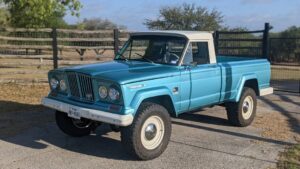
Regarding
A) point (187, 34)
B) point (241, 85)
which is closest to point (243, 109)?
point (241, 85)

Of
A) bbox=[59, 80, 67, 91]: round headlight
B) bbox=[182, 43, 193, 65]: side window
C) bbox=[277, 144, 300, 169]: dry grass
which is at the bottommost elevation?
bbox=[277, 144, 300, 169]: dry grass

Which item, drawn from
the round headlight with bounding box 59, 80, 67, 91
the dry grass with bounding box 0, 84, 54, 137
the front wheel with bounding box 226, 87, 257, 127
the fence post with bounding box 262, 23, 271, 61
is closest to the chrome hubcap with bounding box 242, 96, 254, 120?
the front wheel with bounding box 226, 87, 257, 127

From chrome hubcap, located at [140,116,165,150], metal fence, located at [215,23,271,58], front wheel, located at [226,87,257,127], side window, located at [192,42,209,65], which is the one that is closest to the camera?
chrome hubcap, located at [140,116,165,150]

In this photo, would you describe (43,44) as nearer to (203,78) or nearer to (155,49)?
(155,49)

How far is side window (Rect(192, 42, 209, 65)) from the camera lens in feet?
24.9

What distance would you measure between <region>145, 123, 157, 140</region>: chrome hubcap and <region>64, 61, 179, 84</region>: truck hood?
70cm

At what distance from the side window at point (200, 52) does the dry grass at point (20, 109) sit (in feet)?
10.7

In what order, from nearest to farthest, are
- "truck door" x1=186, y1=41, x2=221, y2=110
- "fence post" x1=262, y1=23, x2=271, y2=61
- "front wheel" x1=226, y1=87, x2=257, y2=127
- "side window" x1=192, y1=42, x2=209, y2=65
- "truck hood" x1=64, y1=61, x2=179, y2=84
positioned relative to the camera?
"truck hood" x1=64, y1=61, x2=179, y2=84
"truck door" x1=186, y1=41, x2=221, y2=110
"side window" x1=192, y1=42, x2=209, y2=65
"front wheel" x1=226, y1=87, x2=257, y2=127
"fence post" x1=262, y1=23, x2=271, y2=61

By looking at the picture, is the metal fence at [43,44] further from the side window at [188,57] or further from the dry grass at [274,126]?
the side window at [188,57]

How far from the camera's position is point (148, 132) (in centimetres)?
632

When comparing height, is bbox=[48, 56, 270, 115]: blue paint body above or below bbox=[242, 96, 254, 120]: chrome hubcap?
above

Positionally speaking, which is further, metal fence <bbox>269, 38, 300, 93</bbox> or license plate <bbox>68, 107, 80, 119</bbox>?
metal fence <bbox>269, 38, 300, 93</bbox>

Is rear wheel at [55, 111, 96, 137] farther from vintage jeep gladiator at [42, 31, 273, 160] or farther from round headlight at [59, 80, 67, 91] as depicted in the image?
round headlight at [59, 80, 67, 91]

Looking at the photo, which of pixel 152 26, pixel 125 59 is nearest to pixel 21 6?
pixel 125 59
